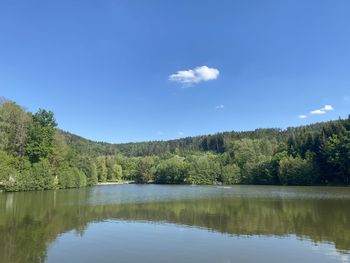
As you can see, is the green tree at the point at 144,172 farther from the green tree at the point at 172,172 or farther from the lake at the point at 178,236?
Result: the lake at the point at 178,236

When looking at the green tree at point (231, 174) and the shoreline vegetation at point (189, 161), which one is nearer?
the shoreline vegetation at point (189, 161)

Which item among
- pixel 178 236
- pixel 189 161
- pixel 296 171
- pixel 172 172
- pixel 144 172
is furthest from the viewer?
pixel 144 172

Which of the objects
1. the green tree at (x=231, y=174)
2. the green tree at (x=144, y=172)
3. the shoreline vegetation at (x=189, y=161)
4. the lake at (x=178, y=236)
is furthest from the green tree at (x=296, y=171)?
the green tree at (x=144, y=172)

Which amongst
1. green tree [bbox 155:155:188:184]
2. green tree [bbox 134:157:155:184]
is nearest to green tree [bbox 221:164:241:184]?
green tree [bbox 155:155:188:184]

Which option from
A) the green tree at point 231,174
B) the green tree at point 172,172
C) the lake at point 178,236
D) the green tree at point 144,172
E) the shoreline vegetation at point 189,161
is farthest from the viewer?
the green tree at point 144,172

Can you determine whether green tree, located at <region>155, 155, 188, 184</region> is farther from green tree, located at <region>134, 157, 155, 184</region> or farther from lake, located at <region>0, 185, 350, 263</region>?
lake, located at <region>0, 185, 350, 263</region>

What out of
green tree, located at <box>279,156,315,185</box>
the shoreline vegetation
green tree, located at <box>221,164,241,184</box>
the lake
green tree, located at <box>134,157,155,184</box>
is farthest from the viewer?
green tree, located at <box>134,157,155,184</box>

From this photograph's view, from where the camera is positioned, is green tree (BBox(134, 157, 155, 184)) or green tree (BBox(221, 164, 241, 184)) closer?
green tree (BBox(221, 164, 241, 184))

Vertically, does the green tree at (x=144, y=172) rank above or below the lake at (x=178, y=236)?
above

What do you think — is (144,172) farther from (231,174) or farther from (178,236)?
(178,236)

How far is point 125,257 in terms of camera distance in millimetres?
19328

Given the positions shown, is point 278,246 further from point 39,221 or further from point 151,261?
point 39,221

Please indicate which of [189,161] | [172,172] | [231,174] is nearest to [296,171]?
[231,174]

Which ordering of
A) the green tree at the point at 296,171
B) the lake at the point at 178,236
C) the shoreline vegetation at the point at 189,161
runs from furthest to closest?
the green tree at the point at 296,171 < the shoreline vegetation at the point at 189,161 < the lake at the point at 178,236
